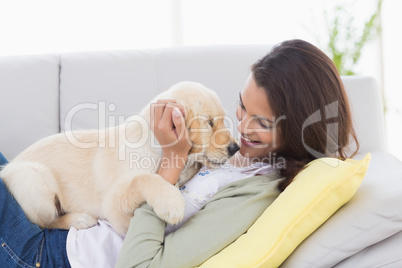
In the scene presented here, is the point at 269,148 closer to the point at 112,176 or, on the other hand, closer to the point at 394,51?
the point at 112,176

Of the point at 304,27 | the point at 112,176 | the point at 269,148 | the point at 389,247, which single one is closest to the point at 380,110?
the point at 269,148

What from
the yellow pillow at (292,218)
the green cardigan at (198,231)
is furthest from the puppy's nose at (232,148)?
the yellow pillow at (292,218)

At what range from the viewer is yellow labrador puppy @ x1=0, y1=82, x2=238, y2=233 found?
145 centimetres

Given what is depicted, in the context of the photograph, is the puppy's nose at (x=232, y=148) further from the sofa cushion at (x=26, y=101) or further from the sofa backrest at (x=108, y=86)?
the sofa cushion at (x=26, y=101)

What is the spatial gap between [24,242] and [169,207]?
1.76 feet

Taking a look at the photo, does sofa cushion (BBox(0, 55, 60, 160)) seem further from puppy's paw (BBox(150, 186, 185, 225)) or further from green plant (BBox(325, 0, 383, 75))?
green plant (BBox(325, 0, 383, 75))

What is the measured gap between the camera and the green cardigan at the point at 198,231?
1.07 metres

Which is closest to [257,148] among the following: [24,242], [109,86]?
[24,242]

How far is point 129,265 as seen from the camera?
41.8 inches

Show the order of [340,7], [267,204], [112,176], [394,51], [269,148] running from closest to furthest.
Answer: [267,204] → [269,148] → [112,176] → [340,7] → [394,51]

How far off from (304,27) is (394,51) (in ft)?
3.41

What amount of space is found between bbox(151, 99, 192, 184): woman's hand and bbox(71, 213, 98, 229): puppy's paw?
35 centimetres

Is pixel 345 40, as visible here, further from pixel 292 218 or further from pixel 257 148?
pixel 292 218

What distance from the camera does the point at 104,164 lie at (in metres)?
1.54
